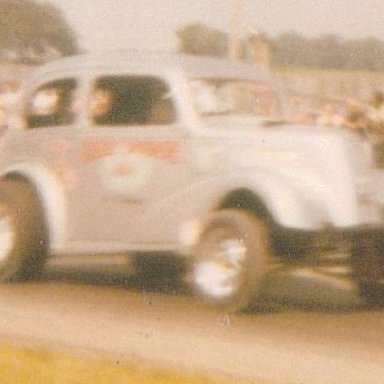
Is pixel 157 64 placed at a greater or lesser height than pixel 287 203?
greater

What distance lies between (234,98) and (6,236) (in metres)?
2.19

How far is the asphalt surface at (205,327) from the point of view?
8375mm

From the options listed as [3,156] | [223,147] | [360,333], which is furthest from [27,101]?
[360,333]

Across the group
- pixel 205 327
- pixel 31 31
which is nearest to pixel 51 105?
pixel 31 31

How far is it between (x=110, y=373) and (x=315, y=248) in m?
3.42

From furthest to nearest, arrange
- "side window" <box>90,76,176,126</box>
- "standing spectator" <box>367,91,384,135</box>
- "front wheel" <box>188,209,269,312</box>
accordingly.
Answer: "standing spectator" <box>367,91,384,135</box>
"side window" <box>90,76,176,126</box>
"front wheel" <box>188,209,269,312</box>

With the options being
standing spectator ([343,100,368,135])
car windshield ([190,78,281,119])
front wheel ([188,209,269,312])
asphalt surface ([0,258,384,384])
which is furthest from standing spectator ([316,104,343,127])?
front wheel ([188,209,269,312])

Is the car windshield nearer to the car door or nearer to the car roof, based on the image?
the car roof

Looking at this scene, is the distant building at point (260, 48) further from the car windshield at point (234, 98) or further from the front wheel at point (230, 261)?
the front wheel at point (230, 261)

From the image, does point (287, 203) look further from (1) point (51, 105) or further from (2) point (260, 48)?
(2) point (260, 48)

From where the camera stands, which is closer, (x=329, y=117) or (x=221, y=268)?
(x=221, y=268)

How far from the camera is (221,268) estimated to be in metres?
10.7

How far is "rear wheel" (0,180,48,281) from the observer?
12.1 metres

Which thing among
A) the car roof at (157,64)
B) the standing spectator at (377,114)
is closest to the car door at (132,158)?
the car roof at (157,64)
